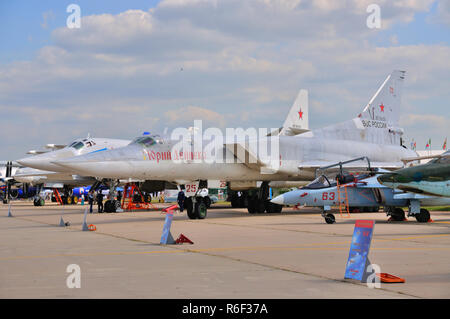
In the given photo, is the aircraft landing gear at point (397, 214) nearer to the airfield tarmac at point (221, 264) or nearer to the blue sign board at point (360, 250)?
the airfield tarmac at point (221, 264)

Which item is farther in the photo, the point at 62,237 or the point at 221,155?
the point at 221,155

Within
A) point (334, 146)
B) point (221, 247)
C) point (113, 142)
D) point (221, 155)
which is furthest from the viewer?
point (113, 142)

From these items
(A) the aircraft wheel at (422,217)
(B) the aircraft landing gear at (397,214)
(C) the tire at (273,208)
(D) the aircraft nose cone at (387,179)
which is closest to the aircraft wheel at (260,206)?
(C) the tire at (273,208)

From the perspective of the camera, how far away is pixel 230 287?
604 centimetres

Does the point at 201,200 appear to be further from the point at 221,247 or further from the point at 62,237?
the point at 221,247

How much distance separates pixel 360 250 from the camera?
6355 mm

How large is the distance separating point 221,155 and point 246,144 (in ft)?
3.70

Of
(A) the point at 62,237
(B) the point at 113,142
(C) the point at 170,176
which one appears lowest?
(A) the point at 62,237

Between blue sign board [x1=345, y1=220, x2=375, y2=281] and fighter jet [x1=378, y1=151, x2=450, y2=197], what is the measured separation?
16.6ft

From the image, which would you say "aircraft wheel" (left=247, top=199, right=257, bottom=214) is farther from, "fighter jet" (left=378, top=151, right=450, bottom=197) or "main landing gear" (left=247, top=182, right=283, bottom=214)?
"fighter jet" (left=378, top=151, right=450, bottom=197)

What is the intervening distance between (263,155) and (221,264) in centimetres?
1318

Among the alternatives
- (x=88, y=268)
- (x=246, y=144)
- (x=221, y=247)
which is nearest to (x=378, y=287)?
(x=88, y=268)

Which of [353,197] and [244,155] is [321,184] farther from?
[244,155]

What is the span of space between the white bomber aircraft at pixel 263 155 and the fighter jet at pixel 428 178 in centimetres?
826
